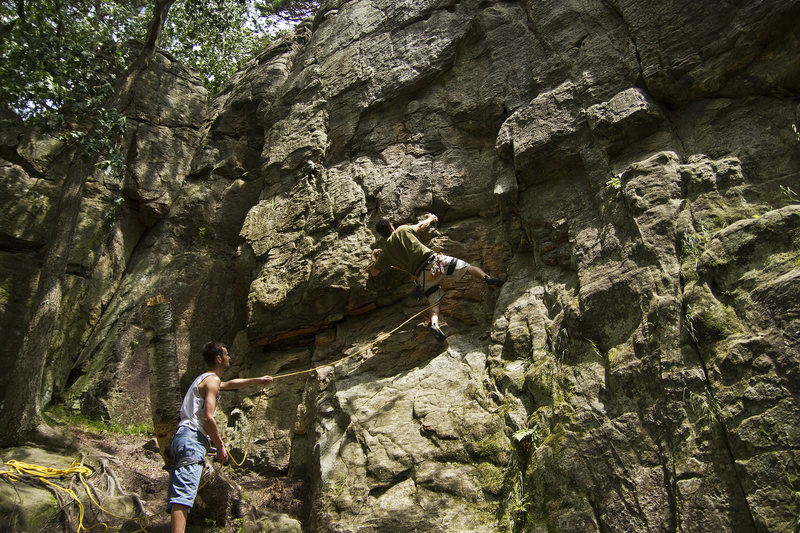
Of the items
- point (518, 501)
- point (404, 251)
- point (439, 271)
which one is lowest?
point (518, 501)

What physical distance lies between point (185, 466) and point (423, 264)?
13.7 feet

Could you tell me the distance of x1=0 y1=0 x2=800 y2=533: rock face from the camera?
4898 mm

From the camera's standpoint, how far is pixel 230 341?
10.8 metres

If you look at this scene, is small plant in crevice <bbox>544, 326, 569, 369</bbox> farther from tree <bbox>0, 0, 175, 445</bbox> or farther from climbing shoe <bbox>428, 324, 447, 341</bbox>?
tree <bbox>0, 0, 175, 445</bbox>

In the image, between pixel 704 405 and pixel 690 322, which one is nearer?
pixel 704 405

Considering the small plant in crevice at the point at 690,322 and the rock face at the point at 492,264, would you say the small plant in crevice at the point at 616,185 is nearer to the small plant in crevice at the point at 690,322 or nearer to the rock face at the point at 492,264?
the rock face at the point at 492,264

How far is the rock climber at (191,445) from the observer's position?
17.2 feet

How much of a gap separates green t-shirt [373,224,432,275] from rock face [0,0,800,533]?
Result: 0.66 meters

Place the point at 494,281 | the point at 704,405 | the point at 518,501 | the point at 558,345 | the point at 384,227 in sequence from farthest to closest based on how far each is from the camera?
the point at 384,227, the point at 494,281, the point at 558,345, the point at 518,501, the point at 704,405

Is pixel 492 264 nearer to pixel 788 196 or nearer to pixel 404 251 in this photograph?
pixel 404 251

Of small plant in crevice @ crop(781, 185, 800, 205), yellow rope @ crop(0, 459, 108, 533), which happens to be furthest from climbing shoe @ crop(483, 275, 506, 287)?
yellow rope @ crop(0, 459, 108, 533)

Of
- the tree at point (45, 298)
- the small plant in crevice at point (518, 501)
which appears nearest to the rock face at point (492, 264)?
the small plant in crevice at point (518, 501)

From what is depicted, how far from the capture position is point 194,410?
220 inches

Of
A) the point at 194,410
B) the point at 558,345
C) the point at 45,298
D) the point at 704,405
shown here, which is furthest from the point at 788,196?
the point at 45,298
